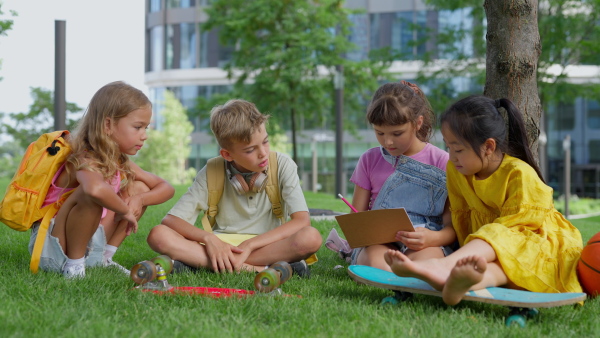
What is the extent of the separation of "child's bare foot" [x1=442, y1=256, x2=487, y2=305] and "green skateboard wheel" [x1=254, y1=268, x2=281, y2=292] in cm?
75

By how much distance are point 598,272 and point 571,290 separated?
5.7 inches

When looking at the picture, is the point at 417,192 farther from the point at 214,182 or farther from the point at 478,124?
the point at 214,182

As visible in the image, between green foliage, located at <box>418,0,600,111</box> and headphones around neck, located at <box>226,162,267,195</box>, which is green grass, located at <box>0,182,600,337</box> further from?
green foliage, located at <box>418,0,600,111</box>

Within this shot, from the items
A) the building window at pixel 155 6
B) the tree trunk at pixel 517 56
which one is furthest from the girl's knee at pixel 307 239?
the building window at pixel 155 6

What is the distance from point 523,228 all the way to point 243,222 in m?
1.66

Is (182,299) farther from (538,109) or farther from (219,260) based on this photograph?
(538,109)

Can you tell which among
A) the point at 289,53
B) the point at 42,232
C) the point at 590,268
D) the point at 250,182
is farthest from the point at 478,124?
the point at 289,53

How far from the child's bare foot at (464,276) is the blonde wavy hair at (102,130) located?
6.20ft

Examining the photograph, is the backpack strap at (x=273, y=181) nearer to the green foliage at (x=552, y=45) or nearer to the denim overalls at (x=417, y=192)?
the denim overalls at (x=417, y=192)

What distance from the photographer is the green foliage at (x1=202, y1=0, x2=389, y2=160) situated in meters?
15.2

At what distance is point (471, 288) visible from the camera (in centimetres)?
257

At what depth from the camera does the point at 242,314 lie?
96.3 inches

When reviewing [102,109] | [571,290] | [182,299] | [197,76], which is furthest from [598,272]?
[197,76]

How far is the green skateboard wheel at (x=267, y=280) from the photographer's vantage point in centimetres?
272
